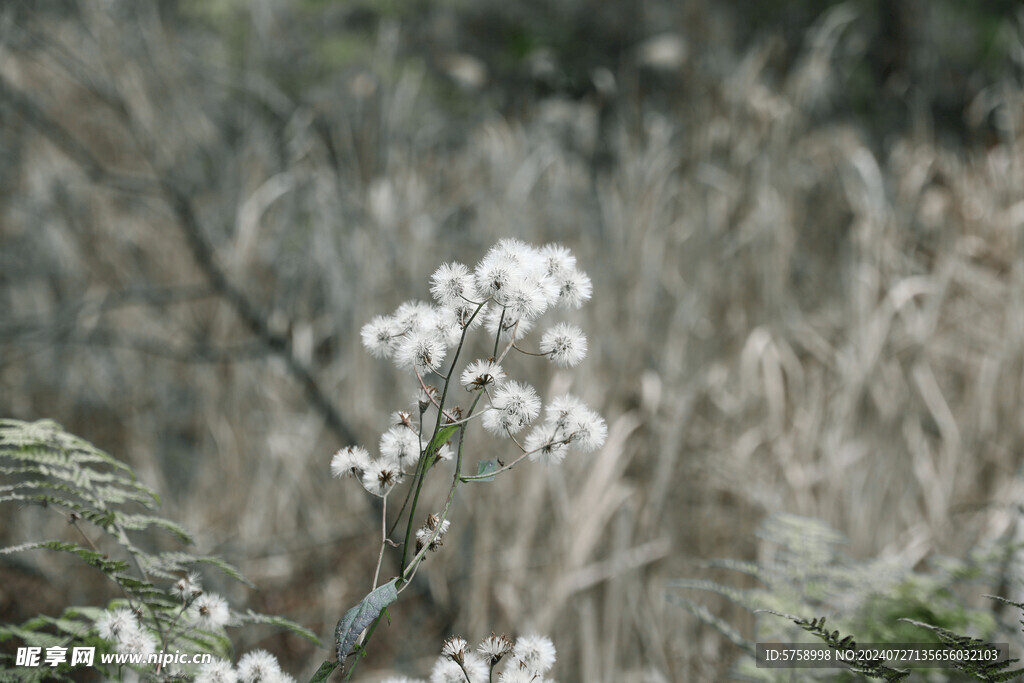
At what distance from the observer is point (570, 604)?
142 centimetres

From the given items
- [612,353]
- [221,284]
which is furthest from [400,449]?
[221,284]

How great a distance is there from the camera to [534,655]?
49cm

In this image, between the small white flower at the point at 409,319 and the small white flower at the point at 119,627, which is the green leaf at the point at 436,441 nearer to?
the small white flower at the point at 409,319

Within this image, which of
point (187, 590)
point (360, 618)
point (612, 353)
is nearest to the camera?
point (360, 618)

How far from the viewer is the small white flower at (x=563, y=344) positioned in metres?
0.53

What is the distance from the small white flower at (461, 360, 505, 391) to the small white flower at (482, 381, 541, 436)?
0.02 metres

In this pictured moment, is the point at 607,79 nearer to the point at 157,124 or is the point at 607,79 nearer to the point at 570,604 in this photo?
the point at 570,604

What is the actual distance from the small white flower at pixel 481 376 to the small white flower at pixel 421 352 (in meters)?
0.03

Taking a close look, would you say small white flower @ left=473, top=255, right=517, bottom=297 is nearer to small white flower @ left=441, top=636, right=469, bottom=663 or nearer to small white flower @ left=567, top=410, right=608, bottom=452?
small white flower @ left=567, top=410, right=608, bottom=452

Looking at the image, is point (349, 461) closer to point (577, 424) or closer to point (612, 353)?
point (577, 424)

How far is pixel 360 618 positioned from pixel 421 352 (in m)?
0.19

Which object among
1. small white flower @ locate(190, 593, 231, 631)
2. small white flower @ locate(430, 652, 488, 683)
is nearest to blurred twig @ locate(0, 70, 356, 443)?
small white flower @ locate(190, 593, 231, 631)

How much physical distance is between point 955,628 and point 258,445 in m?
1.81

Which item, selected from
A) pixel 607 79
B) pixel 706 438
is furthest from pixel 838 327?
pixel 607 79
